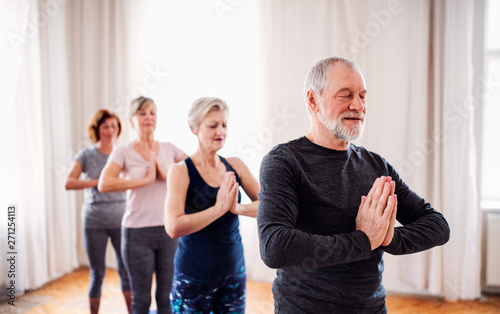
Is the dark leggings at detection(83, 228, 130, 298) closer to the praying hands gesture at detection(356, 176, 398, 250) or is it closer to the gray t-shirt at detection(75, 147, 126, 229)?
the gray t-shirt at detection(75, 147, 126, 229)

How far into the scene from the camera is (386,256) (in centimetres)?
346

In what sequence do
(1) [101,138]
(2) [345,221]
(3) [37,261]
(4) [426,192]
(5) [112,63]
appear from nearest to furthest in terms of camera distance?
(2) [345,221] → (1) [101,138] → (4) [426,192] → (3) [37,261] → (5) [112,63]

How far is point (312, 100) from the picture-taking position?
3.89 ft

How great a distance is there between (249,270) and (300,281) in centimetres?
294

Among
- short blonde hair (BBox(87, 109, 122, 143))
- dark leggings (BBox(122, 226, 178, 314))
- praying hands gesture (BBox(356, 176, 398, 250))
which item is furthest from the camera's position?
short blonde hair (BBox(87, 109, 122, 143))

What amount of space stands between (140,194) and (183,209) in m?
0.80

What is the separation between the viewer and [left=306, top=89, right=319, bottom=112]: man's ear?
1172 mm

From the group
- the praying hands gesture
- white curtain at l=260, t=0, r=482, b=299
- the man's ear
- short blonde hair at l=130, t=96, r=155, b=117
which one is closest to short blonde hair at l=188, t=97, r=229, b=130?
the man's ear

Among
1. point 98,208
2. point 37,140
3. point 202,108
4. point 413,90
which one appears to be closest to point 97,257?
point 98,208

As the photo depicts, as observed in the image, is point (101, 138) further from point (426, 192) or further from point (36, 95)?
point (426, 192)

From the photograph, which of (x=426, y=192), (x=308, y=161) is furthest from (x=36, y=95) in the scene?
(x=426, y=192)

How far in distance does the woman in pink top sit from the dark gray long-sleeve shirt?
1210 mm

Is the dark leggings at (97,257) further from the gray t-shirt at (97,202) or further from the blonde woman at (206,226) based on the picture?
the blonde woman at (206,226)

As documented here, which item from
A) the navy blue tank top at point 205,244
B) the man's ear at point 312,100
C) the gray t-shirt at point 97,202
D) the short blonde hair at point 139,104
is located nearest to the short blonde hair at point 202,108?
the navy blue tank top at point 205,244
